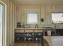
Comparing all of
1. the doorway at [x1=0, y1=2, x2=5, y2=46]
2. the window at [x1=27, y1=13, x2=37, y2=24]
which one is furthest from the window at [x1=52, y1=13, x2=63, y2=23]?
the doorway at [x1=0, y1=2, x2=5, y2=46]

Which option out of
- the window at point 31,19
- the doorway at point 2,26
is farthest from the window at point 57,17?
the doorway at point 2,26

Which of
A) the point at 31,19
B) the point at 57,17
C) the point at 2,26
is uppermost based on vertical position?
the point at 57,17

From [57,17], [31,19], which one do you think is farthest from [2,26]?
[57,17]

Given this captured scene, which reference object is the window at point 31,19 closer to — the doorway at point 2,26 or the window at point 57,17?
the window at point 57,17

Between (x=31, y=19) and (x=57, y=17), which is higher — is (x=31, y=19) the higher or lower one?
the lower one

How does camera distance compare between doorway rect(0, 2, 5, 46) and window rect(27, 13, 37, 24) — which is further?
window rect(27, 13, 37, 24)

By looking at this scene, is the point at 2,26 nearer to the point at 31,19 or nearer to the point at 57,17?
the point at 31,19

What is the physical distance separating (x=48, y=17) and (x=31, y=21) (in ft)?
3.95

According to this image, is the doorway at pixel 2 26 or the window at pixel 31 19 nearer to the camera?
the doorway at pixel 2 26

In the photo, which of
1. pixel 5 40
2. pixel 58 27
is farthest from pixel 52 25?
pixel 5 40

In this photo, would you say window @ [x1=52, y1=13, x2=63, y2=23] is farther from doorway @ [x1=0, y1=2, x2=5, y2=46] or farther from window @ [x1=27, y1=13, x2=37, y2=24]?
doorway @ [x1=0, y1=2, x2=5, y2=46]

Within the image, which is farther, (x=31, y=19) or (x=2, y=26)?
(x=31, y=19)

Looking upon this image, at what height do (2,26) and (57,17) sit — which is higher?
(57,17)

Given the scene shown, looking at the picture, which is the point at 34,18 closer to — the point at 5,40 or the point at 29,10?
the point at 29,10
